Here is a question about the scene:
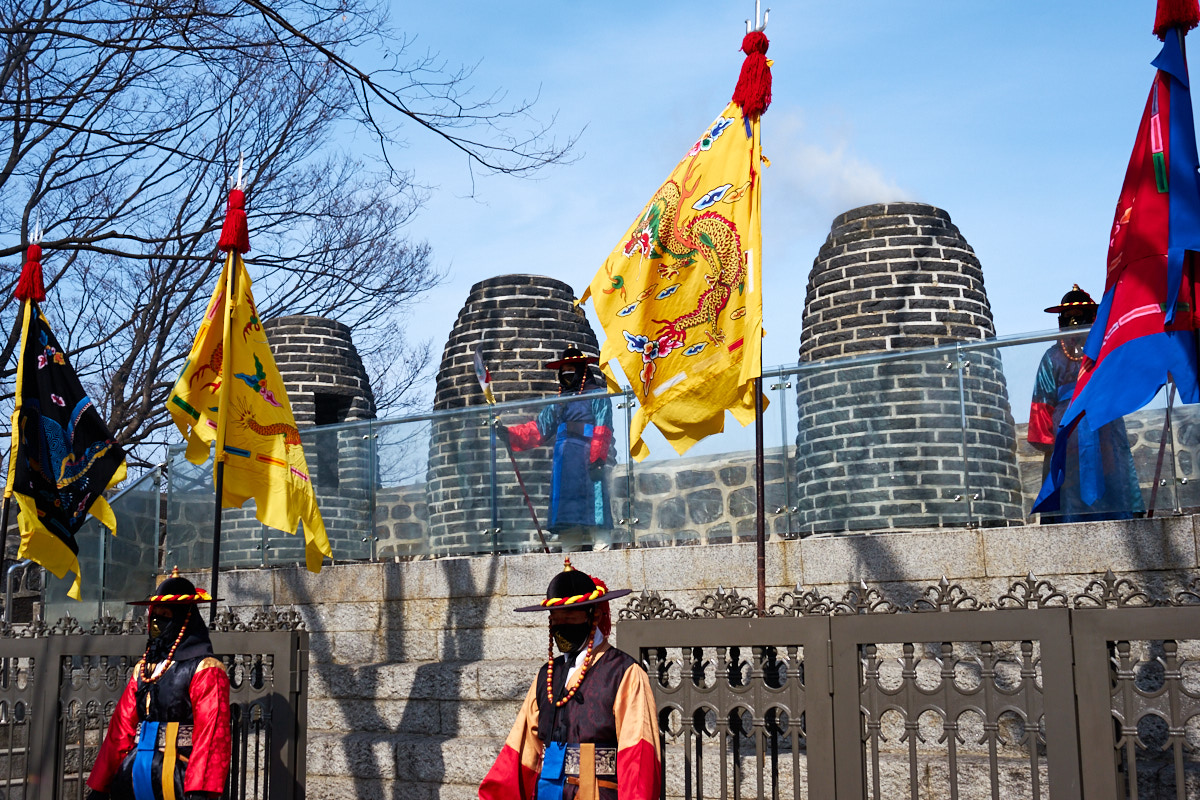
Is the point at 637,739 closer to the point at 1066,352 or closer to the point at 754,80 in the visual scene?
the point at 754,80

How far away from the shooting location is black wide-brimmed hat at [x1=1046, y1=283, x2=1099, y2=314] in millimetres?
10797

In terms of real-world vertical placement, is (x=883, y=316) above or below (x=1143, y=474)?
above

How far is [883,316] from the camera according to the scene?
13086 mm

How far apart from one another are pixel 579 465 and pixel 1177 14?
241 inches

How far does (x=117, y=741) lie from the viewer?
671 cm

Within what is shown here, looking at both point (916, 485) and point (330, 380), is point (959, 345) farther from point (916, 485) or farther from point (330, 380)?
point (330, 380)

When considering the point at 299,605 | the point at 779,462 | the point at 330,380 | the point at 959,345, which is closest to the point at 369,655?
the point at 299,605

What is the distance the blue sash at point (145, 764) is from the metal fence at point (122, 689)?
902 mm

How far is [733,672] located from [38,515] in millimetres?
5695

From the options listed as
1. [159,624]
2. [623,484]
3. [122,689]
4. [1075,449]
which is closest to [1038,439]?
[1075,449]

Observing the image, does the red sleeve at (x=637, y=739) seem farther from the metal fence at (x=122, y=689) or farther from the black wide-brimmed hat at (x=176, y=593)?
the metal fence at (x=122, y=689)

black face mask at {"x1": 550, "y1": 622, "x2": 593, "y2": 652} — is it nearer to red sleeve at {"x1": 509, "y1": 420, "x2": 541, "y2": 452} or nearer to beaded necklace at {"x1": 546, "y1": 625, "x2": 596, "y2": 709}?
beaded necklace at {"x1": 546, "y1": 625, "x2": 596, "y2": 709}

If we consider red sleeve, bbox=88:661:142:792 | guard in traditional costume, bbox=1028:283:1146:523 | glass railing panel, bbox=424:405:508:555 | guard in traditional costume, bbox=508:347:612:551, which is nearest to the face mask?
red sleeve, bbox=88:661:142:792

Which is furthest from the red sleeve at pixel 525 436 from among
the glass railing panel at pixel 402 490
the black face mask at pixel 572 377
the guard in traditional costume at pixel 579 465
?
the black face mask at pixel 572 377
